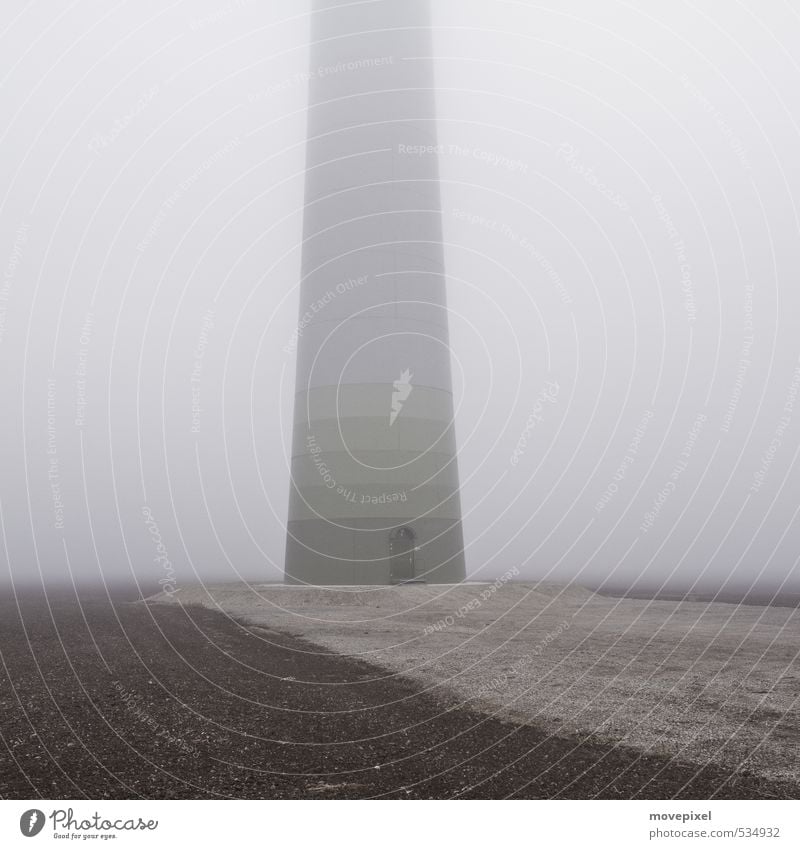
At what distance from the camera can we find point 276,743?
8.40m

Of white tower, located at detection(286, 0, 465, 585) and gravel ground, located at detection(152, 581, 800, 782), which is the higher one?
white tower, located at detection(286, 0, 465, 585)

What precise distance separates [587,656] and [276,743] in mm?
8480

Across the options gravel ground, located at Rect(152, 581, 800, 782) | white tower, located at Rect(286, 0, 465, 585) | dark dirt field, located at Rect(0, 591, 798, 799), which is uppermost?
white tower, located at Rect(286, 0, 465, 585)

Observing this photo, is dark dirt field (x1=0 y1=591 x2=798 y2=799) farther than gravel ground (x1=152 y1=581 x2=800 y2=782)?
No

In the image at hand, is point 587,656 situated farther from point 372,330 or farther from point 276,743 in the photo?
point 372,330

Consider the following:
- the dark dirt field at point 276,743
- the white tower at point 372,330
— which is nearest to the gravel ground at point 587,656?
the dark dirt field at point 276,743

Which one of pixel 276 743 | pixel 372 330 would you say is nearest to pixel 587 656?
pixel 276 743

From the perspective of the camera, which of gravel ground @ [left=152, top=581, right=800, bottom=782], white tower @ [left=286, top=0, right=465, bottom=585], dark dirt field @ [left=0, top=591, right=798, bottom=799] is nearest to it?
dark dirt field @ [left=0, top=591, right=798, bottom=799]

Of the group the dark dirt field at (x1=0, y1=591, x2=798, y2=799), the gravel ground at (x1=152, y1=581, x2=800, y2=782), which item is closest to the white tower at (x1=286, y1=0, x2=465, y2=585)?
the gravel ground at (x1=152, y1=581, x2=800, y2=782)

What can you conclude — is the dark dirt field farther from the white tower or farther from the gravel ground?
the white tower

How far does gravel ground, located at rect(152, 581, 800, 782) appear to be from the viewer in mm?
9070

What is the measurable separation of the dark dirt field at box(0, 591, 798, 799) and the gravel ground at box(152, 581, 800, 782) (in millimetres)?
769

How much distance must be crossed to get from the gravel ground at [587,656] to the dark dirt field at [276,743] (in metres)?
0.77
